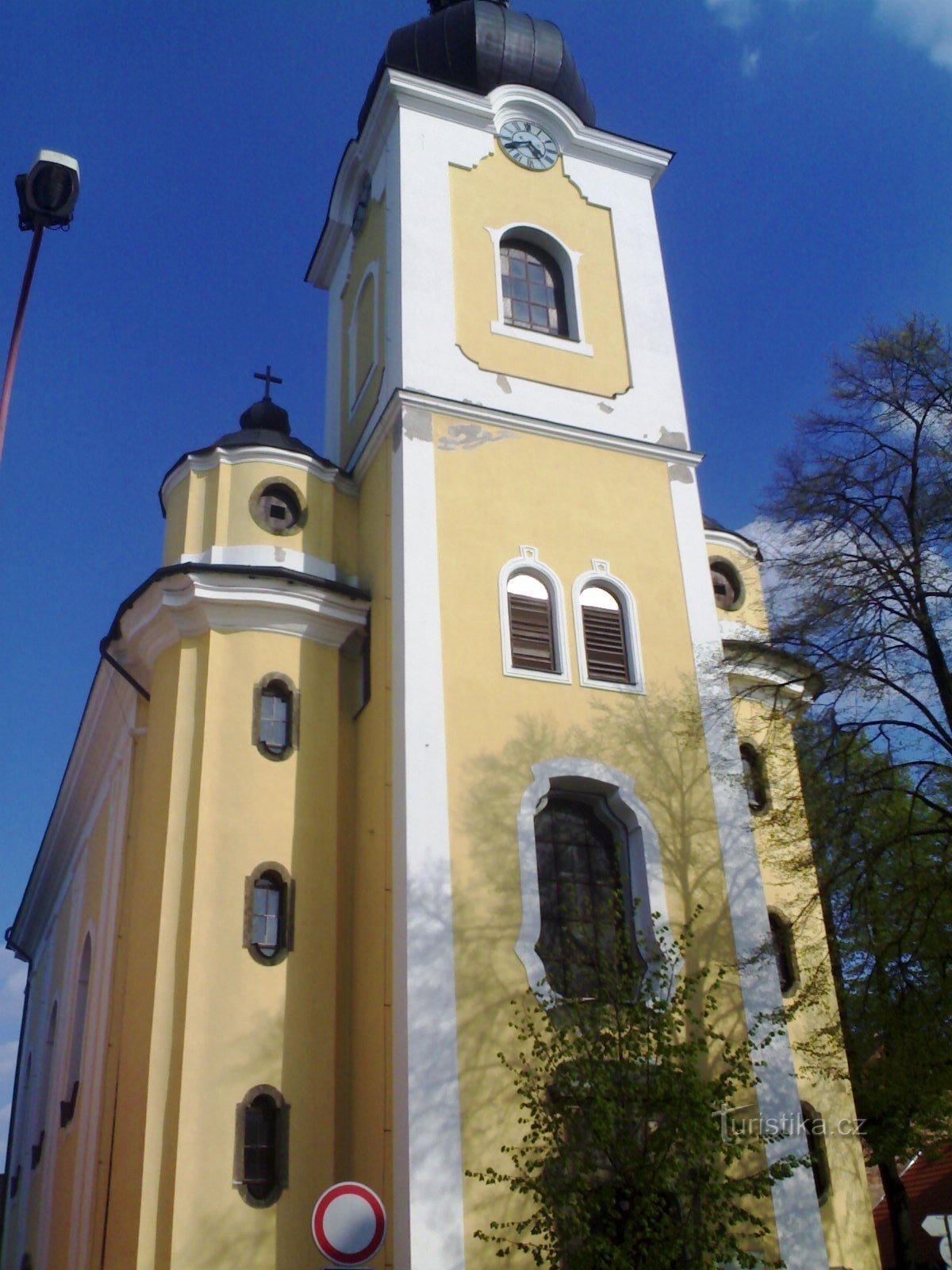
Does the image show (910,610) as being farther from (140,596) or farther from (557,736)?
(140,596)

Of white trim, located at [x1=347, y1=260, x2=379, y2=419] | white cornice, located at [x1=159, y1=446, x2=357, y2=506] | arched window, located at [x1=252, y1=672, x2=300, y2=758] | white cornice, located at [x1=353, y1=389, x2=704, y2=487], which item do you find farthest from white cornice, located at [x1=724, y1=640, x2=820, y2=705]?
white trim, located at [x1=347, y1=260, x2=379, y2=419]

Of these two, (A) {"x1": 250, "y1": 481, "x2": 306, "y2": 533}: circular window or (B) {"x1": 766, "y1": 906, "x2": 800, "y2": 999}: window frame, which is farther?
(A) {"x1": 250, "y1": 481, "x2": 306, "y2": 533}: circular window

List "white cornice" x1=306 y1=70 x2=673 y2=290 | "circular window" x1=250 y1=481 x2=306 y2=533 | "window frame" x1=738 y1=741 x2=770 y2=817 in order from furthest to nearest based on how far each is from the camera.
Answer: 1. "white cornice" x1=306 y1=70 x2=673 y2=290
2. "circular window" x1=250 y1=481 x2=306 y2=533
3. "window frame" x1=738 y1=741 x2=770 y2=817

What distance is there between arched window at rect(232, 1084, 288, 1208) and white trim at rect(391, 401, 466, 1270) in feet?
4.40

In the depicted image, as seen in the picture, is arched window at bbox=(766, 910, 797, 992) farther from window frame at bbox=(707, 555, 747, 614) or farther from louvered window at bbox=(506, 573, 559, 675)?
window frame at bbox=(707, 555, 747, 614)

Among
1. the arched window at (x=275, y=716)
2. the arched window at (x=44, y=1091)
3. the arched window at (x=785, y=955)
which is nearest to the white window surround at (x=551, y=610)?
the arched window at (x=275, y=716)

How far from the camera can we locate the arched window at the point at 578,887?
1373cm

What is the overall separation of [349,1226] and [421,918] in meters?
4.94

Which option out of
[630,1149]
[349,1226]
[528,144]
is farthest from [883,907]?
Result: [528,144]

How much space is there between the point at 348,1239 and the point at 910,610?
733 cm

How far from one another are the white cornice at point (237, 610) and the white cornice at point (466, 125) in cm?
850

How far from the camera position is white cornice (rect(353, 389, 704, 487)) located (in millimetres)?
16609

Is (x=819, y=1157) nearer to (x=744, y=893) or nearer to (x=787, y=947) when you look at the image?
(x=787, y=947)

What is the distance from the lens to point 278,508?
16844 millimetres
